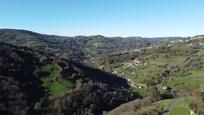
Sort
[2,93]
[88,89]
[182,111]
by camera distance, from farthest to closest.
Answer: [88,89], [2,93], [182,111]

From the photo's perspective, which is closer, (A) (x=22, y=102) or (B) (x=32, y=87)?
(A) (x=22, y=102)

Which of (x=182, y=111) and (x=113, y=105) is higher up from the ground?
(x=182, y=111)

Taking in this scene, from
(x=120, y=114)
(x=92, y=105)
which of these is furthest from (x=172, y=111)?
(x=92, y=105)

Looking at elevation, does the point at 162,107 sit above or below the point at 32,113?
above

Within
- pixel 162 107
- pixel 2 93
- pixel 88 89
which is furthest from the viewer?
pixel 88 89

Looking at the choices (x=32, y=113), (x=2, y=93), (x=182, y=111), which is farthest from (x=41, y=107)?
(x=182, y=111)

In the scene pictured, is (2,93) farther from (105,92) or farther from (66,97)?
(105,92)

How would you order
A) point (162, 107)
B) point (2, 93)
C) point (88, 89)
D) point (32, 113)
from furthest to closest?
1. point (88, 89)
2. point (2, 93)
3. point (32, 113)
4. point (162, 107)

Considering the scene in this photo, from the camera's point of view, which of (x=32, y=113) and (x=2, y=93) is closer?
(x=32, y=113)

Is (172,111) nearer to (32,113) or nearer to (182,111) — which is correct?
(182,111)
